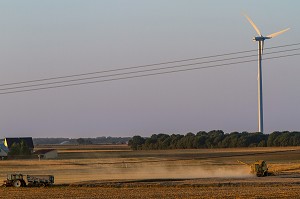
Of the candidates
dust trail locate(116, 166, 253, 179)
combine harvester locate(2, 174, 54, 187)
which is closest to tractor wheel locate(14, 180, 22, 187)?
combine harvester locate(2, 174, 54, 187)

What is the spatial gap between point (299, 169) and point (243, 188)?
1319 inches

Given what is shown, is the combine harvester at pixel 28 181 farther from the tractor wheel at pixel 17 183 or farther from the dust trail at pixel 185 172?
the dust trail at pixel 185 172

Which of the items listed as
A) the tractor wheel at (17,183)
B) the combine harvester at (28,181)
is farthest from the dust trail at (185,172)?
the tractor wheel at (17,183)

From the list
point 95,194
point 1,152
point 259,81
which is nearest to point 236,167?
point 259,81

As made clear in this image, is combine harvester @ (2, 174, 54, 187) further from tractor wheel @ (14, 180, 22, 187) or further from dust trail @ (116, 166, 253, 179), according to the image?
dust trail @ (116, 166, 253, 179)

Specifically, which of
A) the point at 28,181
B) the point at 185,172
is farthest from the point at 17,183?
the point at 185,172

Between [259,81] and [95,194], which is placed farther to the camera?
[259,81]

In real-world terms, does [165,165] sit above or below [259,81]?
below

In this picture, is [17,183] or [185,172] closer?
[17,183]

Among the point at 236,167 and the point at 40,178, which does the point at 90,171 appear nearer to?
the point at 236,167

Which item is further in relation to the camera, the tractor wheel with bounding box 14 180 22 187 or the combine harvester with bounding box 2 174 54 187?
the tractor wheel with bounding box 14 180 22 187

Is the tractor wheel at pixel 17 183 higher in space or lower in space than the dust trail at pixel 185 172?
lower

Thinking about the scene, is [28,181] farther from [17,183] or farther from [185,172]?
[185,172]

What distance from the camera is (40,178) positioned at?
8181cm
